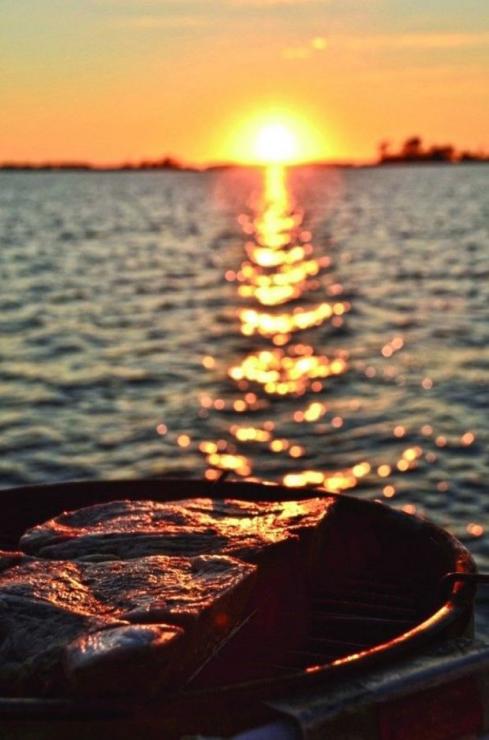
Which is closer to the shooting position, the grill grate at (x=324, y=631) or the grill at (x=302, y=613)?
the grill at (x=302, y=613)

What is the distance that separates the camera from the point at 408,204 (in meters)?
123

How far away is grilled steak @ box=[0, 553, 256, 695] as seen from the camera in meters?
4.10

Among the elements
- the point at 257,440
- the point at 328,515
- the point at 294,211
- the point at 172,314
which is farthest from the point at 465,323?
the point at 294,211

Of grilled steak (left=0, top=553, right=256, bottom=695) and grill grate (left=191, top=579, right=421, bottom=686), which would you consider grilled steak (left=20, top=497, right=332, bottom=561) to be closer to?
grilled steak (left=0, top=553, right=256, bottom=695)

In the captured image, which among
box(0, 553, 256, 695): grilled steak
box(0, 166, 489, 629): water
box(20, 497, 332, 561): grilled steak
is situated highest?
box(0, 166, 489, 629): water

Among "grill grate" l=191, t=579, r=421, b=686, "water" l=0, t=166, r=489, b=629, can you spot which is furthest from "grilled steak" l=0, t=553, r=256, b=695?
"water" l=0, t=166, r=489, b=629

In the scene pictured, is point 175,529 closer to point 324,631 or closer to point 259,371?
point 324,631

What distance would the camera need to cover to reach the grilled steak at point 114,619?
4.10 m

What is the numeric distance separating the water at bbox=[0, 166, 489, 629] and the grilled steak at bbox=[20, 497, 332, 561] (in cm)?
579

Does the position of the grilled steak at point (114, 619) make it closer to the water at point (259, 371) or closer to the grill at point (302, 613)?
the grill at point (302, 613)

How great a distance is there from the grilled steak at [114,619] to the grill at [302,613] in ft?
0.41

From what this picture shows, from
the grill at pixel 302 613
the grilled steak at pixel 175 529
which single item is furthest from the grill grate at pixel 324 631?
the grilled steak at pixel 175 529

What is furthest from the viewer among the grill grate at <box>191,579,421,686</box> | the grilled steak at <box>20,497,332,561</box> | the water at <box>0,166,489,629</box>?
the water at <box>0,166,489,629</box>

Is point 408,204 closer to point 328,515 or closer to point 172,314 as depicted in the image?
point 172,314
